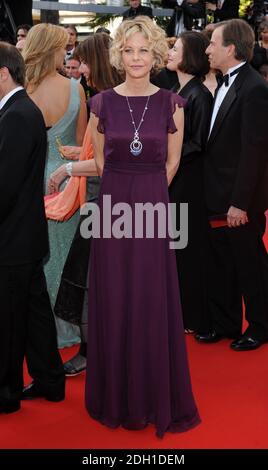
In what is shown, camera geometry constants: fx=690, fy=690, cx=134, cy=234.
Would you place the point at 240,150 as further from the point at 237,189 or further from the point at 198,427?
the point at 198,427

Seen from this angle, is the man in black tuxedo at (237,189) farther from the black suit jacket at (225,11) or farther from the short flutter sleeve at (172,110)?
the black suit jacket at (225,11)

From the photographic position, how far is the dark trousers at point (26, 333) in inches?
122

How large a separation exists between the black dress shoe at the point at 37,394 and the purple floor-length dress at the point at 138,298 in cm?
36

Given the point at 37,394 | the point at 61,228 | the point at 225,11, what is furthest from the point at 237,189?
the point at 225,11

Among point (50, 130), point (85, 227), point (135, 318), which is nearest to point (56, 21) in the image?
point (50, 130)

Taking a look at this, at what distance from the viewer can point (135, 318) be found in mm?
2986

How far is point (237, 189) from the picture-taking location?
12.5ft

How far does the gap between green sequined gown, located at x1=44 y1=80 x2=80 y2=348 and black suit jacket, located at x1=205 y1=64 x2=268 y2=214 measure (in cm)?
80

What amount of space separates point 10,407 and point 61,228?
118cm

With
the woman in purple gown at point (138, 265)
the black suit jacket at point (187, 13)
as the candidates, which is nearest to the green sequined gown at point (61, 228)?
the woman in purple gown at point (138, 265)

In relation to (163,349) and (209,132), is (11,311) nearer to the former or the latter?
(163,349)

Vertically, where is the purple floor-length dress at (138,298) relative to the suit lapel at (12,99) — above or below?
below

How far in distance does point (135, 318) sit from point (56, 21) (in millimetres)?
7892

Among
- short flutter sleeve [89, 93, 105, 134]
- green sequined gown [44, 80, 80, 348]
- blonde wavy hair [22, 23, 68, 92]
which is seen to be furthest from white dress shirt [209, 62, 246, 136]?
short flutter sleeve [89, 93, 105, 134]
